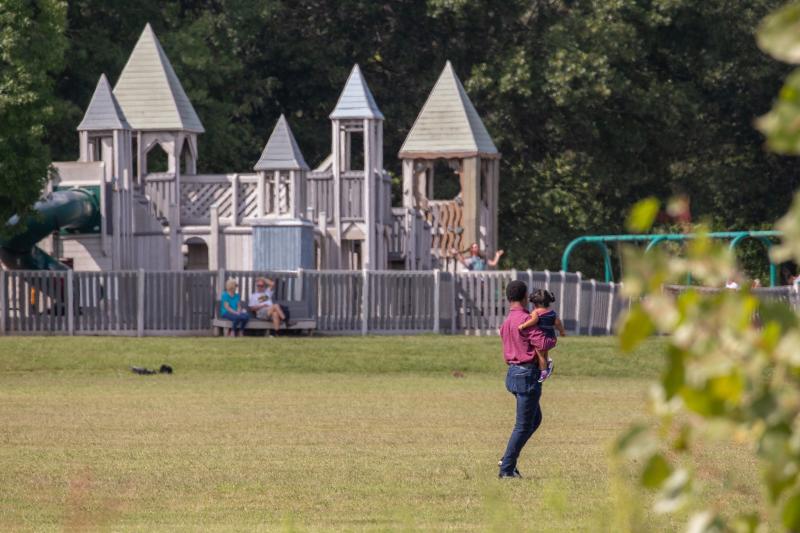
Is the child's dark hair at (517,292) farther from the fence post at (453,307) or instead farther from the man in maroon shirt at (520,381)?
the fence post at (453,307)

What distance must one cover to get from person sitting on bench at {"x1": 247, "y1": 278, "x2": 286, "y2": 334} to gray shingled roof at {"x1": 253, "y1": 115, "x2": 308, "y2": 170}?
562cm

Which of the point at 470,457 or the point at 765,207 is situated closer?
the point at 470,457

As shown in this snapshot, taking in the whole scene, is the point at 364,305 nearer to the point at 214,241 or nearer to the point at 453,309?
the point at 453,309

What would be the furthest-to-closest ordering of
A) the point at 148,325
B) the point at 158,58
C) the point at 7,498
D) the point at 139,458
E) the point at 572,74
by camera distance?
the point at 572,74 → the point at 158,58 → the point at 148,325 → the point at 139,458 → the point at 7,498

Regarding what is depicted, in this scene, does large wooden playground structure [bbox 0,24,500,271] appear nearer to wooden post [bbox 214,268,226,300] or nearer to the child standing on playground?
wooden post [bbox 214,268,226,300]

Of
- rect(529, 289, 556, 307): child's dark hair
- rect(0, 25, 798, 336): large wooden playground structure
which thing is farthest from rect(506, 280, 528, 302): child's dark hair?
rect(0, 25, 798, 336): large wooden playground structure

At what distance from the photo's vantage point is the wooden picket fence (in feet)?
114

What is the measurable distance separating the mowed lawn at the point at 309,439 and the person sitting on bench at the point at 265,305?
1408 millimetres

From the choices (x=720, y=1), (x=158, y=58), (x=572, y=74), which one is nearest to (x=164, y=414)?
(x=158, y=58)

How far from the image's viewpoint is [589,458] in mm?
15641

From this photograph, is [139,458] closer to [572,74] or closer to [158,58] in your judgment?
[158,58]

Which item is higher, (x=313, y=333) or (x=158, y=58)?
(x=158, y=58)

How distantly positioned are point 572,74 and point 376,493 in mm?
41037

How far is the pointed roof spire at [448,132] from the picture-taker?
45.5m
